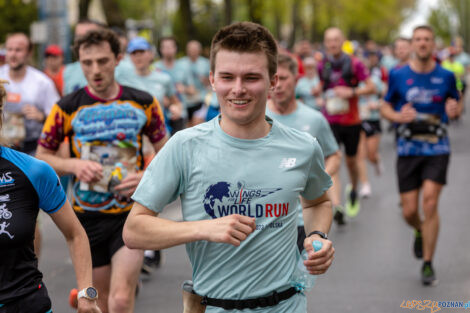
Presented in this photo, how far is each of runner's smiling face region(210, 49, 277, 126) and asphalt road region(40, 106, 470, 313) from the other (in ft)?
11.3

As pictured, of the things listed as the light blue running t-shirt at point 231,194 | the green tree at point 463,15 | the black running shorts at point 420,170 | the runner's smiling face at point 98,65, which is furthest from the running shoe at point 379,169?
the green tree at point 463,15

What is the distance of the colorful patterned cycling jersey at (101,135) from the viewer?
16.4 feet

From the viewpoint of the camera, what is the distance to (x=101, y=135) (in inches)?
196

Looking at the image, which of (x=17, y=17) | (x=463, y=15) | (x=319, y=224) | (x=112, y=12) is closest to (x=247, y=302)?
(x=319, y=224)

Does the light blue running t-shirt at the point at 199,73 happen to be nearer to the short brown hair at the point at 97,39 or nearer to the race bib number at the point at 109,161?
the short brown hair at the point at 97,39

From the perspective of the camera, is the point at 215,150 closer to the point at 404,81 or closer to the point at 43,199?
the point at 43,199

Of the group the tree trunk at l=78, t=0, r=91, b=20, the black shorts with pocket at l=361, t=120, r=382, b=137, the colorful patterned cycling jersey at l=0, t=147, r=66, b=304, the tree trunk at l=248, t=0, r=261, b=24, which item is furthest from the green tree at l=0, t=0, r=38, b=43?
the colorful patterned cycling jersey at l=0, t=147, r=66, b=304

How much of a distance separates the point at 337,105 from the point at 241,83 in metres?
7.12

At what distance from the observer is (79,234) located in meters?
3.52

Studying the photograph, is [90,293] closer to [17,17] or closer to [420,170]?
[420,170]

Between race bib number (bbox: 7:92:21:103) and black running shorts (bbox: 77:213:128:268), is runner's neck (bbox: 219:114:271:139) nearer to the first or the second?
black running shorts (bbox: 77:213:128:268)

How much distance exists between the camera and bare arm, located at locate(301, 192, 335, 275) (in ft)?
9.91

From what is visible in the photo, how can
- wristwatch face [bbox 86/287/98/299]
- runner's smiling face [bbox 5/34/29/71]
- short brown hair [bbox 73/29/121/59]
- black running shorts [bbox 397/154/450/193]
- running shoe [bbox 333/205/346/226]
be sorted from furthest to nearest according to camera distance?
running shoe [bbox 333/205/346/226] → runner's smiling face [bbox 5/34/29/71] → black running shorts [bbox 397/154/450/193] → short brown hair [bbox 73/29/121/59] → wristwatch face [bbox 86/287/98/299]

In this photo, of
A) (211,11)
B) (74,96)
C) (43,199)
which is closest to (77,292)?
(43,199)
